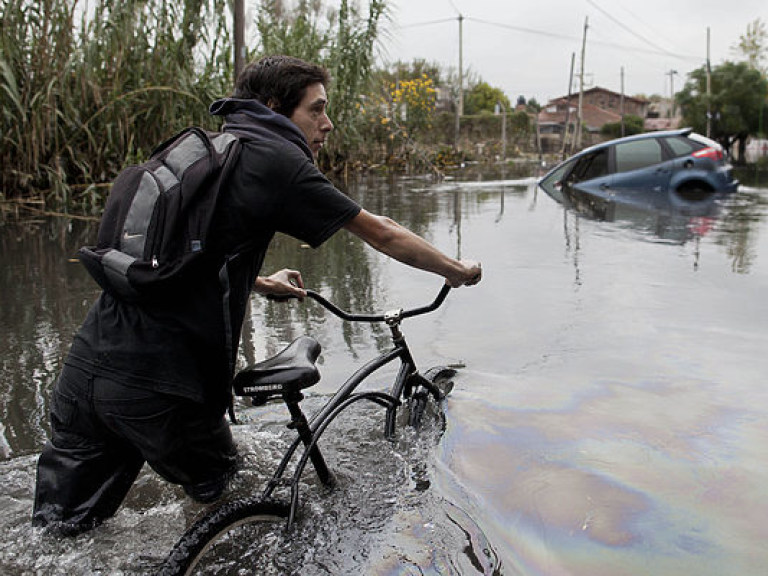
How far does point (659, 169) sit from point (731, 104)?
43.8 metres

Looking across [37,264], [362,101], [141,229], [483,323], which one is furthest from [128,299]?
[362,101]

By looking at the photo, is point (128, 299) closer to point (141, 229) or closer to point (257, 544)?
point (141, 229)

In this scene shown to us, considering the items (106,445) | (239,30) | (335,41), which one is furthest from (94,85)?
(106,445)

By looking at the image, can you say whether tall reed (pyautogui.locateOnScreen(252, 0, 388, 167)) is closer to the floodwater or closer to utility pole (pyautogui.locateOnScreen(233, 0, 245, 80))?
utility pole (pyautogui.locateOnScreen(233, 0, 245, 80))

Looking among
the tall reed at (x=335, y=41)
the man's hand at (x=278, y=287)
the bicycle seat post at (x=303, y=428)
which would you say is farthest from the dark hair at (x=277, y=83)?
the tall reed at (x=335, y=41)

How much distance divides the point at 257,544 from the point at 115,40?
905 centimetres

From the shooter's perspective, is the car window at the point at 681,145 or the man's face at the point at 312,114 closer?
the man's face at the point at 312,114

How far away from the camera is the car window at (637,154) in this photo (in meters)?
16.2

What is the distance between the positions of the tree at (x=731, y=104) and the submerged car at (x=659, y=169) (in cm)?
4023

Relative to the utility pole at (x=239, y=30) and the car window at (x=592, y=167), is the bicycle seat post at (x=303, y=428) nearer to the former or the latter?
the utility pole at (x=239, y=30)

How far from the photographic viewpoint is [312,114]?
2770 mm

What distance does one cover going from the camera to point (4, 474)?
3.45 m

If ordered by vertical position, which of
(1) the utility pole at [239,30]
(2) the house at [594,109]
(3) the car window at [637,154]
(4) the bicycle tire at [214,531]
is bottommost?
(4) the bicycle tire at [214,531]

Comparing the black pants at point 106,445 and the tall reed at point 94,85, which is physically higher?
the tall reed at point 94,85
